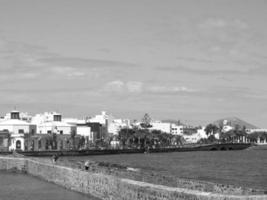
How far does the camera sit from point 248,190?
25984 mm

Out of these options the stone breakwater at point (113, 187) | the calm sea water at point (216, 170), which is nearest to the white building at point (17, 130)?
the calm sea water at point (216, 170)

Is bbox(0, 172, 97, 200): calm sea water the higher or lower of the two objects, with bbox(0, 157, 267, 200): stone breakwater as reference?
lower

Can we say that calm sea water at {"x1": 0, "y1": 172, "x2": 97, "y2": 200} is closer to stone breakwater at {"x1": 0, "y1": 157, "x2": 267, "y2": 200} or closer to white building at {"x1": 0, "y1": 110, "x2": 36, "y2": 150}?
stone breakwater at {"x1": 0, "y1": 157, "x2": 267, "y2": 200}

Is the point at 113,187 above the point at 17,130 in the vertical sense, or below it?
below

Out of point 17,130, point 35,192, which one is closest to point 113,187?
point 35,192

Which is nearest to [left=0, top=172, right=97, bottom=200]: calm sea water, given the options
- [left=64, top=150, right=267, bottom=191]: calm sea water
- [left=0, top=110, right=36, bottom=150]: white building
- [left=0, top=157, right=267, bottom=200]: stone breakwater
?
[left=0, top=157, right=267, bottom=200]: stone breakwater

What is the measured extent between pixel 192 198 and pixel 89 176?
15463 millimetres

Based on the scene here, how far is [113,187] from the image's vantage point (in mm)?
30375

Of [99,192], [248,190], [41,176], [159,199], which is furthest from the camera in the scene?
[41,176]

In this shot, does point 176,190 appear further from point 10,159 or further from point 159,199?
point 10,159

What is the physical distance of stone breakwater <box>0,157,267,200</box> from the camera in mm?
21511

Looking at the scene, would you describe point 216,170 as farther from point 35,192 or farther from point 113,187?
point 113,187

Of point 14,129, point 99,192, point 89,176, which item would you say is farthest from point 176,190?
point 14,129

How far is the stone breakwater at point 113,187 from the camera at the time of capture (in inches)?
847
